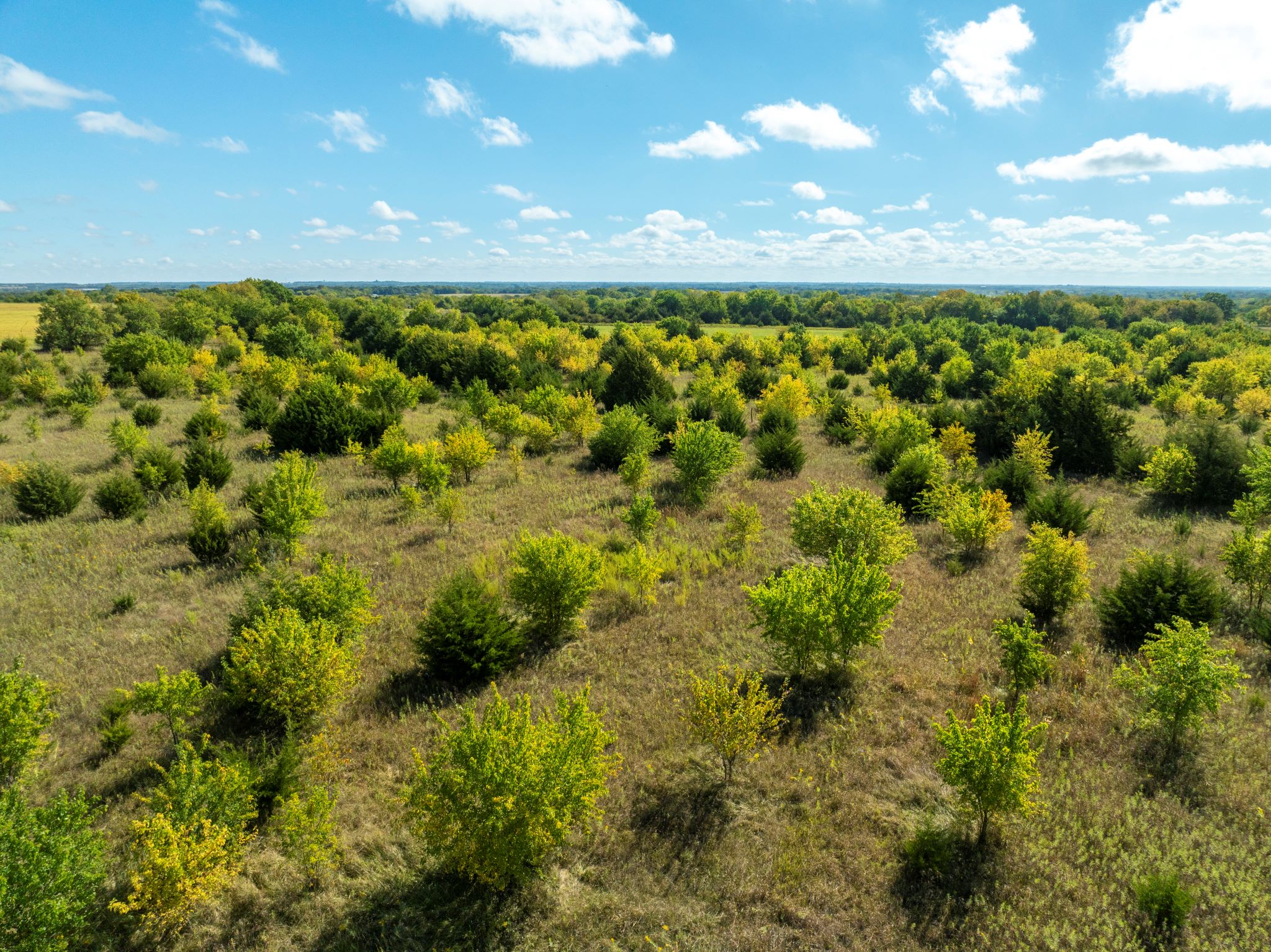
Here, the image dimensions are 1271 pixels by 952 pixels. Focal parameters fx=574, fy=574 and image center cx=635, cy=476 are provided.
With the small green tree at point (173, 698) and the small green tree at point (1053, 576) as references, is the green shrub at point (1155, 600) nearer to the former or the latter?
the small green tree at point (1053, 576)

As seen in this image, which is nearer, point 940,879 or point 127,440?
point 940,879

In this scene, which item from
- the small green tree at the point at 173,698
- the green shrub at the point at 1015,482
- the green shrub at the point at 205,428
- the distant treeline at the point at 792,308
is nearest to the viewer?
the small green tree at the point at 173,698

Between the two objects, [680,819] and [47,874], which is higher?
[47,874]

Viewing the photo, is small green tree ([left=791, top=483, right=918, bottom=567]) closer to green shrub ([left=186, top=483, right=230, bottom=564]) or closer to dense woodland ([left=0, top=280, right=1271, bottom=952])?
dense woodland ([left=0, top=280, right=1271, bottom=952])

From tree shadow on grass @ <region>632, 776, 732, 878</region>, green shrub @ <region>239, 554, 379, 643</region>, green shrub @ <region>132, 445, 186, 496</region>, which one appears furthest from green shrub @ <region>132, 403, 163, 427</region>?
tree shadow on grass @ <region>632, 776, 732, 878</region>

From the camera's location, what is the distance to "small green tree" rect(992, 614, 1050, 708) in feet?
35.9

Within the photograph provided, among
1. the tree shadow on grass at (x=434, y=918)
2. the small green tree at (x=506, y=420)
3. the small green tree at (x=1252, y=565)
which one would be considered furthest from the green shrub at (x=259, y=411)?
the small green tree at (x=1252, y=565)

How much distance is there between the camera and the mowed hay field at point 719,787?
7.20 metres

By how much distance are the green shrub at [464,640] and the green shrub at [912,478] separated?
52.1 ft

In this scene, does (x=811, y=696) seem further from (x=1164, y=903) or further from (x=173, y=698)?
(x=173, y=698)

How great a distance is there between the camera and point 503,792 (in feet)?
23.1

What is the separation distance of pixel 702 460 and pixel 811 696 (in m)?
11.6

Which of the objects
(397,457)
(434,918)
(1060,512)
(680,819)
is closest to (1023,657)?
(680,819)

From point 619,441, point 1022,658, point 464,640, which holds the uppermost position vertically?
point 619,441
